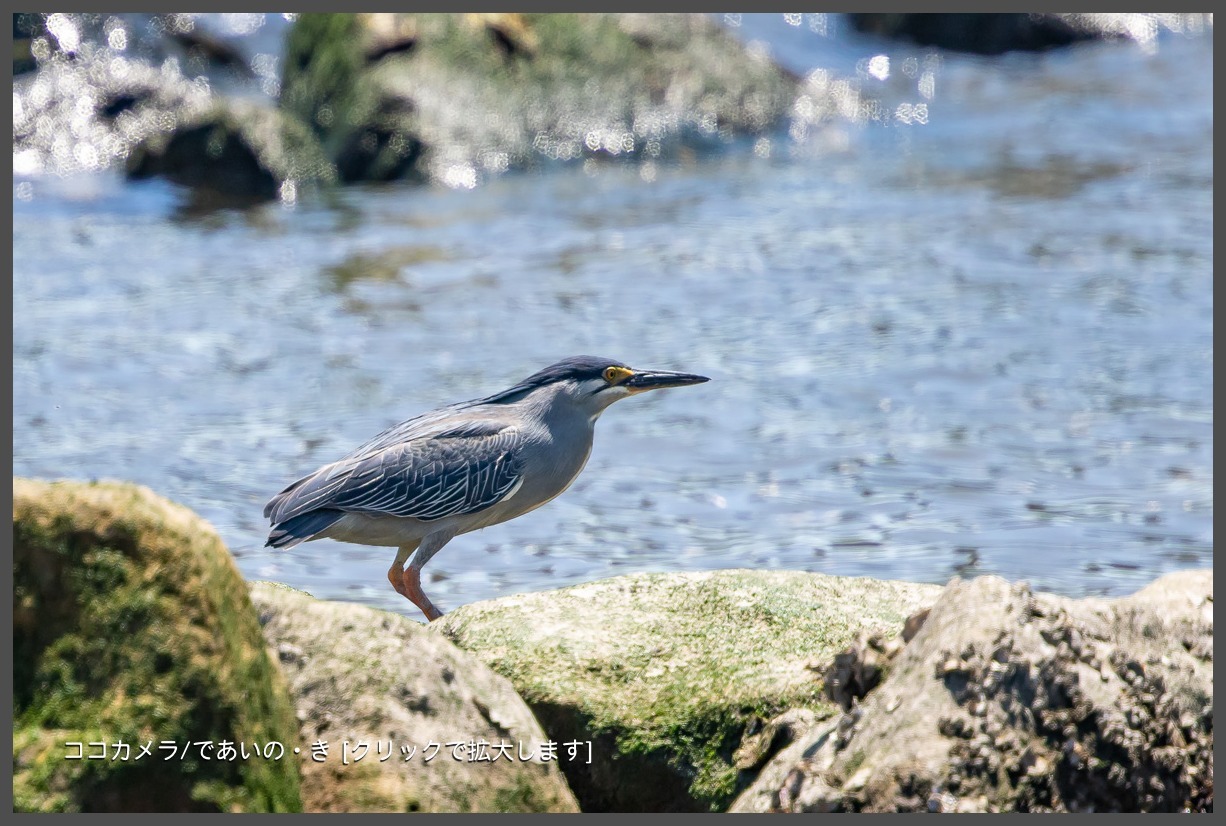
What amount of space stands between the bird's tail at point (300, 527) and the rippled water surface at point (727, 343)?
89 centimetres

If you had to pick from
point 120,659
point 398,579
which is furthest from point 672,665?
point 398,579

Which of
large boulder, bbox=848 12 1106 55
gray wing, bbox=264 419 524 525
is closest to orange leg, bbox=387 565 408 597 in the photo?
gray wing, bbox=264 419 524 525

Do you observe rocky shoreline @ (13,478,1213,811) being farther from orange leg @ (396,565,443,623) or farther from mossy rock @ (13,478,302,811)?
orange leg @ (396,565,443,623)

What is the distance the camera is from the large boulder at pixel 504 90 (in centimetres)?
1577

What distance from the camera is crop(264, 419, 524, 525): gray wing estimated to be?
6258mm

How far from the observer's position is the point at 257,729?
357 centimetres

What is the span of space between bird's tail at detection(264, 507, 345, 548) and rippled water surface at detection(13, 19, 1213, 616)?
886 mm

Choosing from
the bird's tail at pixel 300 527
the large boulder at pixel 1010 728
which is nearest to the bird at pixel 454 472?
the bird's tail at pixel 300 527

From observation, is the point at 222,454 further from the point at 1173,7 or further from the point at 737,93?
the point at 1173,7

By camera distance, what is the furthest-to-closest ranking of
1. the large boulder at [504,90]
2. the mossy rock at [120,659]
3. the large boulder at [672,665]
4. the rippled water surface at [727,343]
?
1. the large boulder at [504,90]
2. the rippled water surface at [727,343]
3. the large boulder at [672,665]
4. the mossy rock at [120,659]

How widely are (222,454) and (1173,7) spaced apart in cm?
1733

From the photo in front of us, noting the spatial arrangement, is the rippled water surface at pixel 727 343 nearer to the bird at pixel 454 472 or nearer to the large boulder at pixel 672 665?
the bird at pixel 454 472

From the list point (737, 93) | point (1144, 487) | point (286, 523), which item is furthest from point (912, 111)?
point (286, 523)

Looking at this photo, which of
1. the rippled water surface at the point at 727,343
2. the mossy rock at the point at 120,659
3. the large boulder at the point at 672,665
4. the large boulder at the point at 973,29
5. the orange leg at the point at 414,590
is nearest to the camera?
the mossy rock at the point at 120,659
